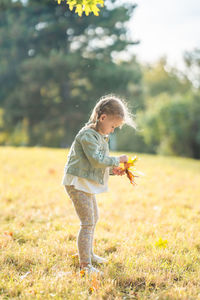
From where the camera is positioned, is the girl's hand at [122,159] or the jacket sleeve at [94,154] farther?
the girl's hand at [122,159]

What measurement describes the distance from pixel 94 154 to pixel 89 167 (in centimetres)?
15

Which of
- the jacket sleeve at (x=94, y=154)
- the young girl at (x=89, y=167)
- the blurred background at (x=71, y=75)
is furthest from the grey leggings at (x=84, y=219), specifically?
the blurred background at (x=71, y=75)

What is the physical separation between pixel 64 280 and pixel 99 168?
856mm

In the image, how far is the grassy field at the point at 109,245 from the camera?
232 cm

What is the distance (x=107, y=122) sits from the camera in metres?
2.63

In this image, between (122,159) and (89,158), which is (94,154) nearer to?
(89,158)

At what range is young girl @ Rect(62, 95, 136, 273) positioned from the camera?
257cm

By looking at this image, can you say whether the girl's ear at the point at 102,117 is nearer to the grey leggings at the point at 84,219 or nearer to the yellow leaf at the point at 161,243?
the grey leggings at the point at 84,219

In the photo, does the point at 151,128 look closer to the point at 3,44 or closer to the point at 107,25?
the point at 107,25

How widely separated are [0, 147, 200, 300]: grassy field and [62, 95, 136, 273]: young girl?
0.83 feet

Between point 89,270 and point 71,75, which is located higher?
point 71,75

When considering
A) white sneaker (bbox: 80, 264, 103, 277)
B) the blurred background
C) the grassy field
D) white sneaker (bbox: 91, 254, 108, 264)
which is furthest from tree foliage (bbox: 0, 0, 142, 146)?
white sneaker (bbox: 80, 264, 103, 277)

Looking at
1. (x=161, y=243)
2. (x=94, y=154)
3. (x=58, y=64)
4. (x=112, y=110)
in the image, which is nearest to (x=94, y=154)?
(x=94, y=154)

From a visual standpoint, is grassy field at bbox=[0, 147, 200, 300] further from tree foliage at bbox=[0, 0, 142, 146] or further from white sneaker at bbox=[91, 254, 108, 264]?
tree foliage at bbox=[0, 0, 142, 146]
